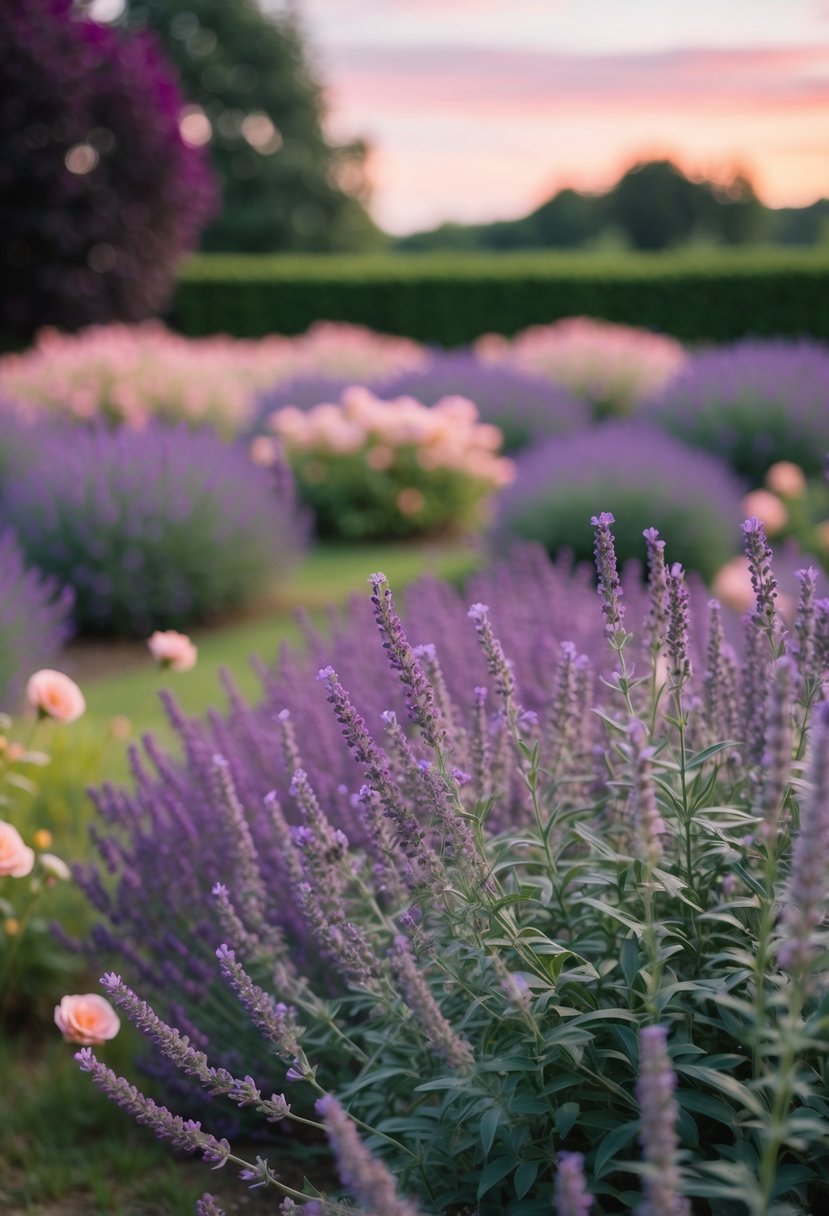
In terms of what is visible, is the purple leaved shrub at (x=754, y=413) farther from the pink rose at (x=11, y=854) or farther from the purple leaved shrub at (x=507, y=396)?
the pink rose at (x=11, y=854)

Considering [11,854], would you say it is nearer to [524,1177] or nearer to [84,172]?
[524,1177]

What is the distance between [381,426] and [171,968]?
23.5 feet

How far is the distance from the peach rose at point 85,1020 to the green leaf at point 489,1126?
0.90m

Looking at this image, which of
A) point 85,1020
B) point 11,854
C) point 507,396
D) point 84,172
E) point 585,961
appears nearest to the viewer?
point 585,961

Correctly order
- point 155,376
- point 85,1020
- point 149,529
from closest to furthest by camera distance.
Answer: point 85,1020, point 149,529, point 155,376

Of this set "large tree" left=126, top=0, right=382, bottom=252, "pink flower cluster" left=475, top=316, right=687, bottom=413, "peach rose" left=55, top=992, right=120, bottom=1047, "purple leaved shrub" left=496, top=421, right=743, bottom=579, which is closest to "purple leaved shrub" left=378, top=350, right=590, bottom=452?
"pink flower cluster" left=475, top=316, right=687, bottom=413

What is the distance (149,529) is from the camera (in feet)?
21.8

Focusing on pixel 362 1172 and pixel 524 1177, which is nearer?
pixel 362 1172

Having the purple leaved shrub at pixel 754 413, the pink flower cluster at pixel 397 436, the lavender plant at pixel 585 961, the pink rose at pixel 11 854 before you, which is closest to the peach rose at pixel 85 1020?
the lavender plant at pixel 585 961

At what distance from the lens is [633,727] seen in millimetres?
1220

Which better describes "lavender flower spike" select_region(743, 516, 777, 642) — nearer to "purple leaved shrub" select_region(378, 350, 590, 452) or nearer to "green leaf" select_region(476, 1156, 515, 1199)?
"green leaf" select_region(476, 1156, 515, 1199)

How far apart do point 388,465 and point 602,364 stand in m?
4.28

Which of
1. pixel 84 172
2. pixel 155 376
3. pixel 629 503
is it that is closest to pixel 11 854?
pixel 629 503

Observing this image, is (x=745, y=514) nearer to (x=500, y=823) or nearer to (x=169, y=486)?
(x=169, y=486)
